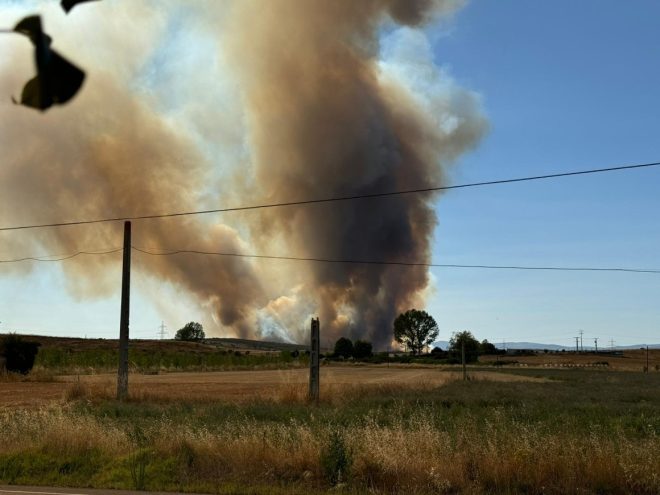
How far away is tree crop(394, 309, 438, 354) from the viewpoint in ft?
630

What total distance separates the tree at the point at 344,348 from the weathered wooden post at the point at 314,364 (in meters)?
126

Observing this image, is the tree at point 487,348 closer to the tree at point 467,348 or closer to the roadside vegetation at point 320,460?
the tree at point 467,348

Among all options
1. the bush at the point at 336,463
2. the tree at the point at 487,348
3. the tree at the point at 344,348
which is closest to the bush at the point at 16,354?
the bush at the point at 336,463

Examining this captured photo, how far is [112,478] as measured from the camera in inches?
469

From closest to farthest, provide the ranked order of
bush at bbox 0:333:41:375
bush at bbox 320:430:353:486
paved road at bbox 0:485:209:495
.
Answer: paved road at bbox 0:485:209:495
bush at bbox 320:430:353:486
bush at bbox 0:333:41:375

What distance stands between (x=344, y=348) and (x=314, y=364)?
133 m

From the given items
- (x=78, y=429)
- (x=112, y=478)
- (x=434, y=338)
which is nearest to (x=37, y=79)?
(x=112, y=478)

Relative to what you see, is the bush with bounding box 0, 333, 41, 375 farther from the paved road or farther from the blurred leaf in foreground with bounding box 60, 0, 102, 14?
the blurred leaf in foreground with bounding box 60, 0, 102, 14

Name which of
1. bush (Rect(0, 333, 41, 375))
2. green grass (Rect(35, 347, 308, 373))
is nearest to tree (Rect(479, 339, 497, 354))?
green grass (Rect(35, 347, 308, 373))

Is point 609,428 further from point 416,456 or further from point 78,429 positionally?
point 78,429

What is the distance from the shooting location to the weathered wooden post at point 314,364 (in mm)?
25797

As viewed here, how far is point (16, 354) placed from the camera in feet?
183

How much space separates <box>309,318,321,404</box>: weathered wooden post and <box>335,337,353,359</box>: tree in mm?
125859

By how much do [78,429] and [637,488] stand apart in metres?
11.2
